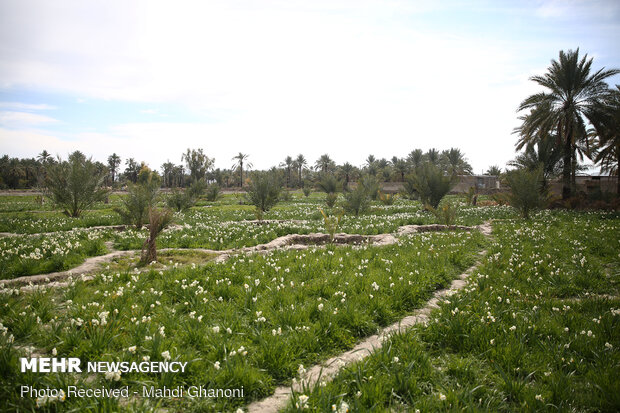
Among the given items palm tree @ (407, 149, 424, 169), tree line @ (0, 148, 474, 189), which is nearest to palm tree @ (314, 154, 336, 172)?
tree line @ (0, 148, 474, 189)

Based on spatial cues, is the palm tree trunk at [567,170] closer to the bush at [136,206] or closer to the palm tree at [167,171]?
the bush at [136,206]

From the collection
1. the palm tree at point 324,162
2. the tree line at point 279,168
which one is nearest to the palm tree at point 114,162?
the tree line at point 279,168

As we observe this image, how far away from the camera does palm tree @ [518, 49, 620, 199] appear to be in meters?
22.9

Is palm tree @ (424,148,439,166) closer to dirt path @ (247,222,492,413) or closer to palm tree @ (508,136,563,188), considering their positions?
palm tree @ (508,136,563,188)

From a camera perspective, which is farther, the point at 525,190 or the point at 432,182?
the point at 432,182

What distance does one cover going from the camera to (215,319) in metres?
4.36

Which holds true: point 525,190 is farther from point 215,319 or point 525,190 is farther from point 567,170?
point 215,319

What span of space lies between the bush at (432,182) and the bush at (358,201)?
3.83 meters

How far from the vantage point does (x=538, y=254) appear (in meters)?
7.76

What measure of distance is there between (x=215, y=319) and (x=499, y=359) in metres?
3.53

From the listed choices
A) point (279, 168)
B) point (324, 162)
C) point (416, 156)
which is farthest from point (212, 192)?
point (324, 162)

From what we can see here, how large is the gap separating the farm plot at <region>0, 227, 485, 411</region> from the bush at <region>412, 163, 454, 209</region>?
48.6 feet

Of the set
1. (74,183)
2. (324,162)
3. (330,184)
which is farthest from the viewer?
(324,162)

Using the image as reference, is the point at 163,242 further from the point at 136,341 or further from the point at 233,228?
the point at 136,341
